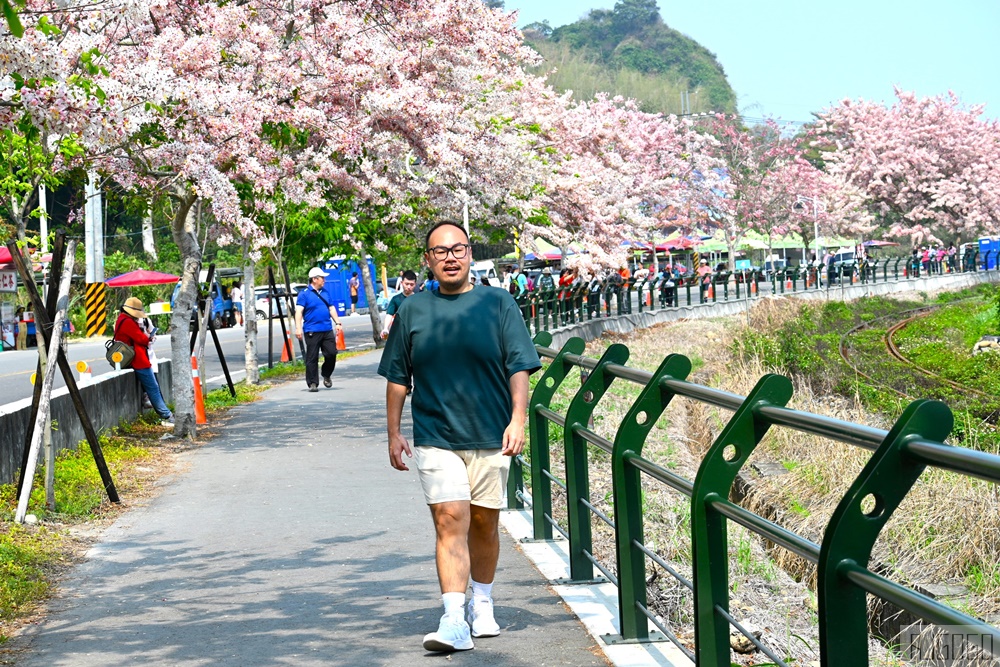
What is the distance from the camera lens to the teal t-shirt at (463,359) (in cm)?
548

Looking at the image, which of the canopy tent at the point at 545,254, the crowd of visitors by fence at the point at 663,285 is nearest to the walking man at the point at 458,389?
the crowd of visitors by fence at the point at 663,285

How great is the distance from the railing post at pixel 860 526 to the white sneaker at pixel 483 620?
8.50ft

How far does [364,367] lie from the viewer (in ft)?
79.3

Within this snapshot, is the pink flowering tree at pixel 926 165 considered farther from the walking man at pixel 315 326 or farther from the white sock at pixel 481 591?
the white sock at pixel 481 591

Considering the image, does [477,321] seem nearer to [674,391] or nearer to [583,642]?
[674,391]

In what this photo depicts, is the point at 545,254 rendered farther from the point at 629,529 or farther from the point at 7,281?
the point at 629,529

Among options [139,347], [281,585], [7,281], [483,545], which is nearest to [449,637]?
[483,545]

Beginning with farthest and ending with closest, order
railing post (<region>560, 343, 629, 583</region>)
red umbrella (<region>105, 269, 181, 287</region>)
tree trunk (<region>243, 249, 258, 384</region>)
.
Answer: red umbrella (<region>105, 269, 181, 287</region>) → tree trunk (<region>243, 249, 258, 384</region>) → railing post (<region>560, 343, 629, 583</region>)

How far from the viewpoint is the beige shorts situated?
18.1 feet

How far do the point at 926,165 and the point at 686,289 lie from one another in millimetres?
33246

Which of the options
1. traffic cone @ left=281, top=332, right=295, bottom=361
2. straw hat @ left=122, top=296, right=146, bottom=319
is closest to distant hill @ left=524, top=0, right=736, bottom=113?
traffic cone @ left=281, top=332, right=295, bottom=361

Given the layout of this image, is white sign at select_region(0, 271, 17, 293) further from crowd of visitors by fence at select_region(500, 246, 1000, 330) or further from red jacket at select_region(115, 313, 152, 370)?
red jacket at select_region(115, 313, 152, 370)

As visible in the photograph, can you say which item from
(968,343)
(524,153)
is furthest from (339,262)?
(968,343)

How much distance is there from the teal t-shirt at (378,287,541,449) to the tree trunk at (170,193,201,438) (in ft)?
28.2
